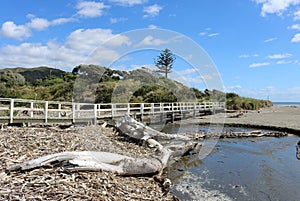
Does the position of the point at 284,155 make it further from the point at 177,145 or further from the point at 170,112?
the point at 170,112

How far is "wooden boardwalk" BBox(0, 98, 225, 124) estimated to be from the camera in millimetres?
9266

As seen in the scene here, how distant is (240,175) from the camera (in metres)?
6.83

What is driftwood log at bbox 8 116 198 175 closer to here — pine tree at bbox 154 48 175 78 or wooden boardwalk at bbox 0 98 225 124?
wooden boardwalk at bbox 0 98 225 124

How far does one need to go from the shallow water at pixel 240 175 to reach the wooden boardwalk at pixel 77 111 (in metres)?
6.17

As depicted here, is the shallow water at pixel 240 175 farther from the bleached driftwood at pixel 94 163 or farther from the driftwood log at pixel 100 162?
the bleached driftwood at pixel 94 163

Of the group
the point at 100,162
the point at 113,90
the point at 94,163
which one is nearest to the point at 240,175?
the point at 100,162

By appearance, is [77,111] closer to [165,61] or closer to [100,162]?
[100,162]

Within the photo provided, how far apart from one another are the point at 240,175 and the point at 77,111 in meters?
8.64

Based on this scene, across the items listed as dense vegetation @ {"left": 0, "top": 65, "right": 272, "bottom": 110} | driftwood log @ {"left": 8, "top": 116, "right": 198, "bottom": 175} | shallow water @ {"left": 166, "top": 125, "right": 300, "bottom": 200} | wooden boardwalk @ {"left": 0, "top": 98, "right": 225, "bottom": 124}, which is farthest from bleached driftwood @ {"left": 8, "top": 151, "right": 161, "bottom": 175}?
dense vegetation @ {"left": 0, "top": 65, "right": 272, "bottom": 110}

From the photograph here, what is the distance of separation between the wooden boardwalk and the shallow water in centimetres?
617

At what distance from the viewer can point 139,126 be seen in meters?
8.69

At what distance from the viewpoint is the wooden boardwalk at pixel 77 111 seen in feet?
30.4

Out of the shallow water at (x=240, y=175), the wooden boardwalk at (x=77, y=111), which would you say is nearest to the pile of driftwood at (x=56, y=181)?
the shallow water at (x=240, y=175)

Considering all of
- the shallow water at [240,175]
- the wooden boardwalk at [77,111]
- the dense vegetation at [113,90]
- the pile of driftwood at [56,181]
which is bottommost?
the shallow water at [240,175]
